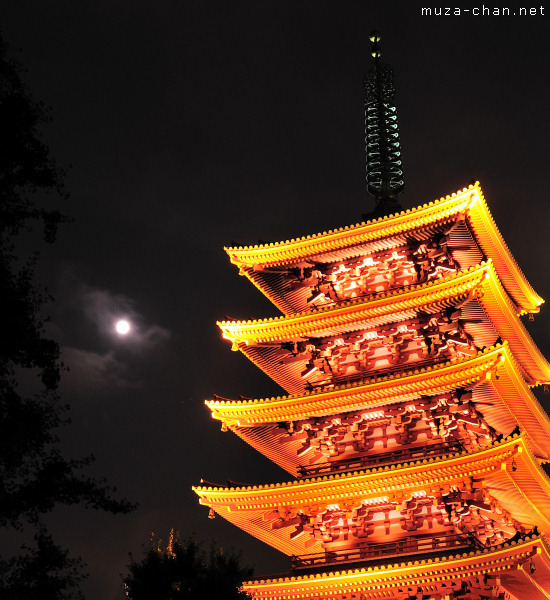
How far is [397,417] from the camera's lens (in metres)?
24.6

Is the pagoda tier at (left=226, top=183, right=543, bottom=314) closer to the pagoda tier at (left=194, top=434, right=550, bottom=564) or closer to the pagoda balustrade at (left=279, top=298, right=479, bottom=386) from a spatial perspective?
the pagoda balustrade at (left=279, top=298, right=479, bottom=386)

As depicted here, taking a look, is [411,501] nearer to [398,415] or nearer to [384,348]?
[398,415]

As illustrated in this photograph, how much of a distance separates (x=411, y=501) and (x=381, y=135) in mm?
17769

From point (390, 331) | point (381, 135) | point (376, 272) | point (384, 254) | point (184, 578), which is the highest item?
point (381, 135)

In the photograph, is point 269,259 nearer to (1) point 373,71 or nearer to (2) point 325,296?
(2) point 325,296

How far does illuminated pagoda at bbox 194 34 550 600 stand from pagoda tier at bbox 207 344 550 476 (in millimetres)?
48

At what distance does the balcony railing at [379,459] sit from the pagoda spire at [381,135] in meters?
10.8

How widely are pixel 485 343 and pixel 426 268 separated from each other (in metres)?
3.42

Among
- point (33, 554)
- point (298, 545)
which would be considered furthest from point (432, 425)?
point (33, 554)

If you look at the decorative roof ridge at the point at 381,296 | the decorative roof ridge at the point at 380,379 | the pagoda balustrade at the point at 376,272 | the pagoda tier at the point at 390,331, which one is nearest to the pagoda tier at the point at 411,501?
the decorative roof ridge at the point at 380,379

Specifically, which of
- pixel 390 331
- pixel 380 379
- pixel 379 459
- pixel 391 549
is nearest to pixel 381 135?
pixel 390 331

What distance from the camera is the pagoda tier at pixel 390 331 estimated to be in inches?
964

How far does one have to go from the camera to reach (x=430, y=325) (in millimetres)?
25391

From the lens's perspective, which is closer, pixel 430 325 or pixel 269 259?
pixel 430 325
